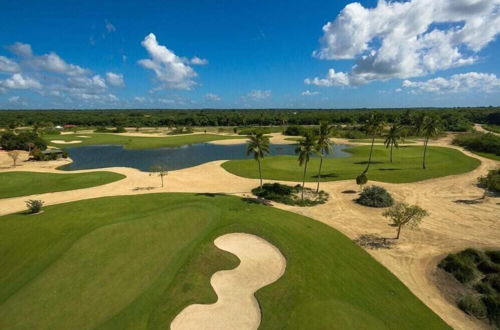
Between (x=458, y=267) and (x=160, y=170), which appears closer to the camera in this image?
(x=458, y=267)

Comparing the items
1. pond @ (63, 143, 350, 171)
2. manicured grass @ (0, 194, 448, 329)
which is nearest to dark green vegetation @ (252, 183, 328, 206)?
manicured grass @ (0, 194, 448, 329)

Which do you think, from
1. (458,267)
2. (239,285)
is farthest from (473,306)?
(239,285)

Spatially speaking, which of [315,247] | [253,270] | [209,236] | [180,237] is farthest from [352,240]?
[180,237]

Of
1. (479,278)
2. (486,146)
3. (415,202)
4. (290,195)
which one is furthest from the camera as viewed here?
(486,146)

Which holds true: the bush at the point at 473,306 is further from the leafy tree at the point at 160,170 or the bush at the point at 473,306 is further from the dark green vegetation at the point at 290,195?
the leafy tree at the point at 160,170

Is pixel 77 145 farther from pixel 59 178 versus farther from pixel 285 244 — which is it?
pixel 285 244

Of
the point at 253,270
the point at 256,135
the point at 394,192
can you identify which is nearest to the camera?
the point at 253,270

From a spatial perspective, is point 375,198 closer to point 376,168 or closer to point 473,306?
point 473,306
